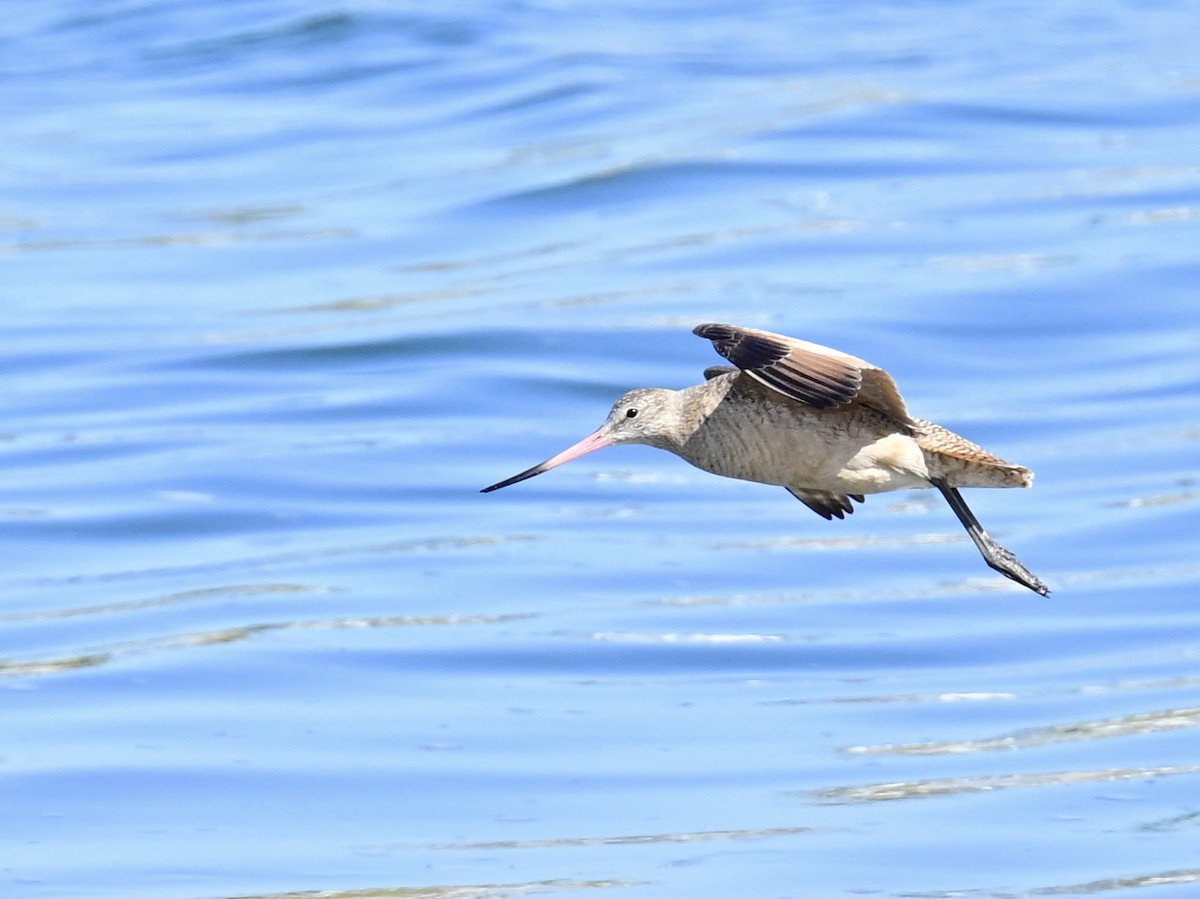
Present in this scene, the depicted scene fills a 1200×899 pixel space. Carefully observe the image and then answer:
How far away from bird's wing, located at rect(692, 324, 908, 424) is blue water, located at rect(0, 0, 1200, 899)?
4.22 metres

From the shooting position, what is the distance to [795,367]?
7.73 meters

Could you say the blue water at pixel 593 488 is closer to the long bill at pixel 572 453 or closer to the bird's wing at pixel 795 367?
the long bill at pixel 572 453

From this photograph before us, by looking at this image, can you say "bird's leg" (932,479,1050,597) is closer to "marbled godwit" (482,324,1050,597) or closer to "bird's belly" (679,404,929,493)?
"marbled godwit" (482,324,1050,597)

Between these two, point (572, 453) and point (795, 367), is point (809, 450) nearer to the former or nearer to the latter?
point (795, 367)

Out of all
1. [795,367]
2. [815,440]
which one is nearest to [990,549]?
[815,440]

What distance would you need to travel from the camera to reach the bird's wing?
7.66m

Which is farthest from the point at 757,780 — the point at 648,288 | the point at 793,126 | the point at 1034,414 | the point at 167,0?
the point at 167,0

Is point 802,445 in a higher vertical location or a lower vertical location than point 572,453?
higher

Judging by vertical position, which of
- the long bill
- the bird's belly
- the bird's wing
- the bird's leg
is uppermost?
the bird's wing

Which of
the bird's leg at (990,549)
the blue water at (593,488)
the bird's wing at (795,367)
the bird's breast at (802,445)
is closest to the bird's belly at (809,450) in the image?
the bird's breast at (802,445)

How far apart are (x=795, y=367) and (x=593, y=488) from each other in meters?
12.6

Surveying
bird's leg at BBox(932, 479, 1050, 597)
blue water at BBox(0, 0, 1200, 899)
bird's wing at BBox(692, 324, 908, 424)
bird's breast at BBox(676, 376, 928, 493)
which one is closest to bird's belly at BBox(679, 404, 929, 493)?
bird's breast at BBox(676, 376, 928, 493)

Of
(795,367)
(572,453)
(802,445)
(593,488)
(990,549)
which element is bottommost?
(593,488)

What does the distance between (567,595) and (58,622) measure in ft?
10.8
